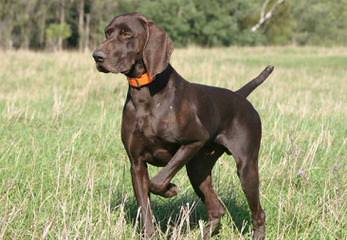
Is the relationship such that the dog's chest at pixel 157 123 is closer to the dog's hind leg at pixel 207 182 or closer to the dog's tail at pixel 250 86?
the dog's hind leg at pixel 207 182

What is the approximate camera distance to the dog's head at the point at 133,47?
3566 millimetres

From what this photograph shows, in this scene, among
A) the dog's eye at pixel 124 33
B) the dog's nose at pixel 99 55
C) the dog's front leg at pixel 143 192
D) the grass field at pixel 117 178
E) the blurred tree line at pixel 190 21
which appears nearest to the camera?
the dog's nose at pixel 99 55

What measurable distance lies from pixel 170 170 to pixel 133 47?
2.50 ft

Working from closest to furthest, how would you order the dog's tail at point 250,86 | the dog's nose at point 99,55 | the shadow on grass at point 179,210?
1. the dog's nose at point 99,55
2. the shadow on grass at point 179,210
3. the dog's tail at point 250,86

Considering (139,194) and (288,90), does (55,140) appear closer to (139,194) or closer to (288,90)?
(139,194)

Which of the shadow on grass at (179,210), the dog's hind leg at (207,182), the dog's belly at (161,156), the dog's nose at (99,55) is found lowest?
the shadow on grass at (179,210)

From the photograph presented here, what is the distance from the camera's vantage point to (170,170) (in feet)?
11.7

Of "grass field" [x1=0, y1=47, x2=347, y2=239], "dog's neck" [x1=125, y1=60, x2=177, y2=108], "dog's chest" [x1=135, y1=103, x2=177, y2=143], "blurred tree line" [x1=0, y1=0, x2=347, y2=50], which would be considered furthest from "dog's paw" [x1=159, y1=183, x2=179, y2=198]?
"blurred tree line" [x1=0, y1=0, x2=347, y2=50]

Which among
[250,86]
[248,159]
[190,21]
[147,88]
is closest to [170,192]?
[147,88]

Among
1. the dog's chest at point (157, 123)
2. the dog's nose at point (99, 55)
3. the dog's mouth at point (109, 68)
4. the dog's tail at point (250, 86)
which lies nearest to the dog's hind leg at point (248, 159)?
the dog's tail at point (250, 86)

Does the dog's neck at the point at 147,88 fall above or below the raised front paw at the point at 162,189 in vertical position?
above

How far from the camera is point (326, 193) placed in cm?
473

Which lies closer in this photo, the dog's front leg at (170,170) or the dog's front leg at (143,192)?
the dog's front leg at (170,170)

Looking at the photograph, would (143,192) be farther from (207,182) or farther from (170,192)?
(207,182)
